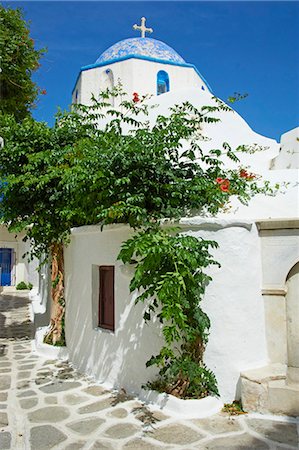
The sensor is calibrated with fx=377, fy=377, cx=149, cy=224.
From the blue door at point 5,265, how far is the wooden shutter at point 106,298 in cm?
1936

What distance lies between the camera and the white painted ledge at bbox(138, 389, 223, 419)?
15.7ft

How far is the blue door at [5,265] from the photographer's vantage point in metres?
24.1

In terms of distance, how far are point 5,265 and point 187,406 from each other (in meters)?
21.9

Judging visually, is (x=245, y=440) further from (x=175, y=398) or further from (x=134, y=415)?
(x=134, y=415)

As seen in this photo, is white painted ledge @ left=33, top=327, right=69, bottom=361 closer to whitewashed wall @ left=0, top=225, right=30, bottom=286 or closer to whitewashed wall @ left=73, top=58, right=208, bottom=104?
whitewashed wall @ left=73, top=58, right=208, bottom=104

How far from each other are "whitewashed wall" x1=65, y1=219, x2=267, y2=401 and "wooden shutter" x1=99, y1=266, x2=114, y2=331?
0.19 metres

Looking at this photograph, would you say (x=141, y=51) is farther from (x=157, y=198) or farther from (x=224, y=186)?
(x=157, y=198)

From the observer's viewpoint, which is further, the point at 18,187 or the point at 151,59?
the point at 151,59

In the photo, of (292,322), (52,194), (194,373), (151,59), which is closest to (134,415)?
(194,373)

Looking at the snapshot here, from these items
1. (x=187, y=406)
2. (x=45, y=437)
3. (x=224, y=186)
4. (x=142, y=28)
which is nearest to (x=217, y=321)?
(x=187, y=406)

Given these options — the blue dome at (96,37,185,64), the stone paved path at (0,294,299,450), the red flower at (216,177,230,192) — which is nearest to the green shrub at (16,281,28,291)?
the blue dome at (96,37,185,64)

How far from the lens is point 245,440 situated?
4.21 meters

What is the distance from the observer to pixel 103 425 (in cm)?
466

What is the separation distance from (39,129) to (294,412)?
6559 millimetres
